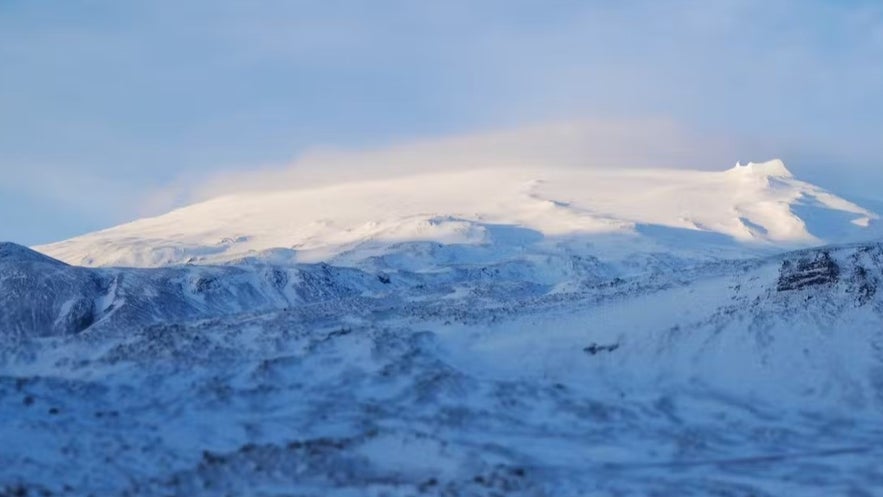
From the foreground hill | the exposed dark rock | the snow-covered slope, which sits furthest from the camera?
the snow-covered slope

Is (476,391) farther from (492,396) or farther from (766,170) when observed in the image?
A: (766,170)

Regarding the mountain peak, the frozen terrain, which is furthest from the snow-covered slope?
the frozen terrain

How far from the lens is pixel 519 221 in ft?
472

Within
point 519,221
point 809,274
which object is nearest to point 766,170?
point 519,221

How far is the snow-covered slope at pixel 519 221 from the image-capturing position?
128 m

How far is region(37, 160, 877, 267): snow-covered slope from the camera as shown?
128 m

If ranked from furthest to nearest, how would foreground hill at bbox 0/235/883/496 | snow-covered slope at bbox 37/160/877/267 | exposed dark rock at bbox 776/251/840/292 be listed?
snow-covered slope at bbox 37/160/877/267, exposed dark rock at bbox 776/251/840/292, foreground hill at bbox 0/235/883/496

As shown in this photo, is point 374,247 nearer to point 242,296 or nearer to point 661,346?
point 242,296

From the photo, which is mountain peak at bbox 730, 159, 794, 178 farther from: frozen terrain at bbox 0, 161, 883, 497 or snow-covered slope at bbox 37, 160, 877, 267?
frozen terrain at bbox 0, 161, 883, 497

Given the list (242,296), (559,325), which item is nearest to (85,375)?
(559,325)

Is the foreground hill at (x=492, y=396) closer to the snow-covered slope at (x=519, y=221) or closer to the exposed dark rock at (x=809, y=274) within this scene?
the exposed dark rock at (x=809, y=274)

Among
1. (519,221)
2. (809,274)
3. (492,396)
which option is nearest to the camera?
(492,396)

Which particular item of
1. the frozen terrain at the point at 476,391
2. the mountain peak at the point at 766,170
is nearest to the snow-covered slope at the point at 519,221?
the mountain peak at the point at 766,170

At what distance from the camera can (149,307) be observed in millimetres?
61156
